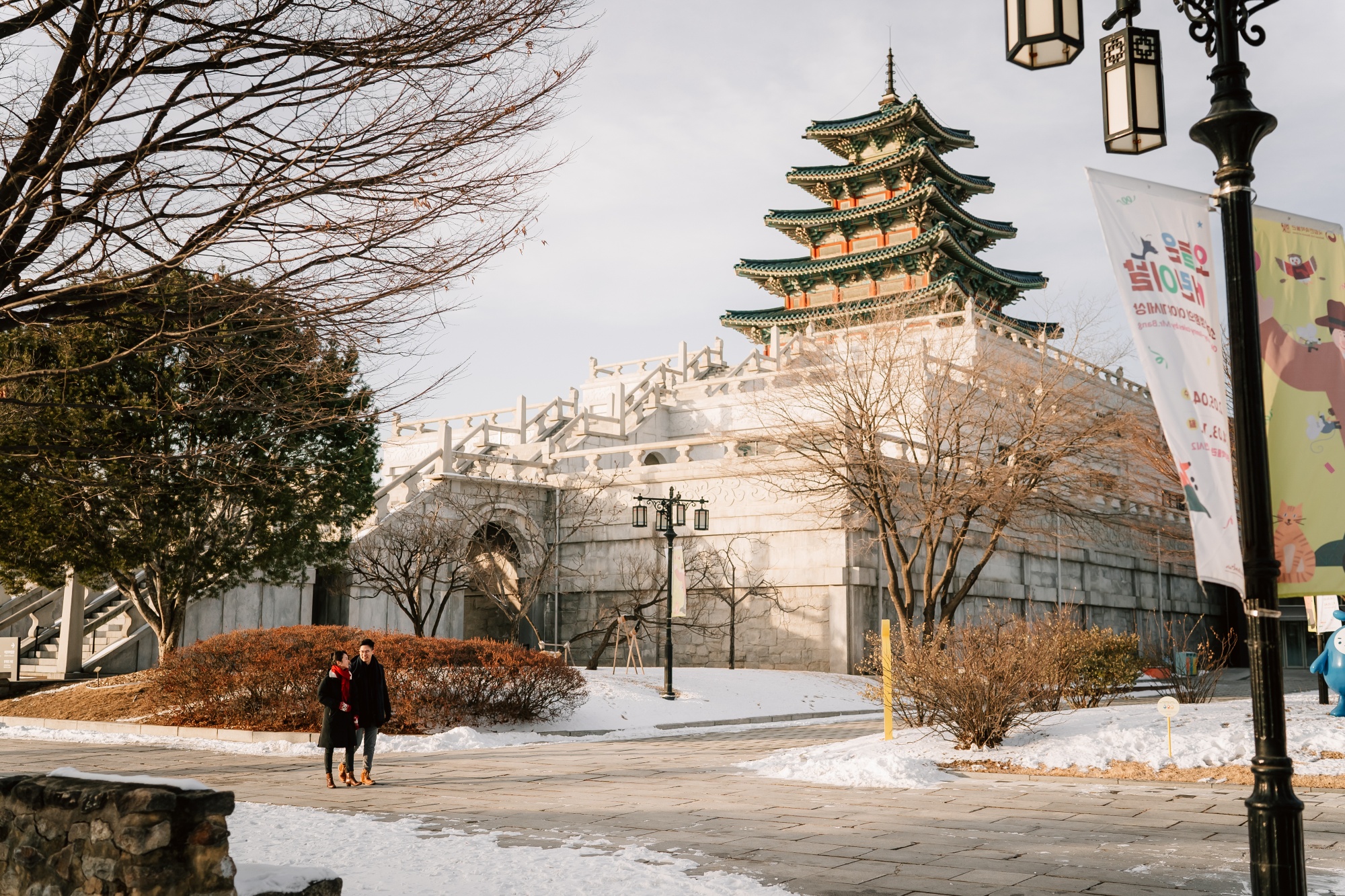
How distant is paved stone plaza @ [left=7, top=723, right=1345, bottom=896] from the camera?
693 cm

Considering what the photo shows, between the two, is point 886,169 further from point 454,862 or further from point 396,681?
point 454,862

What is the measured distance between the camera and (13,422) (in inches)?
613

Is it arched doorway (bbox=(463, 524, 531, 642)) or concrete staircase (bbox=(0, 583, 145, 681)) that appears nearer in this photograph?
concrete staircase (bbox=(0, 583, 145, 681))

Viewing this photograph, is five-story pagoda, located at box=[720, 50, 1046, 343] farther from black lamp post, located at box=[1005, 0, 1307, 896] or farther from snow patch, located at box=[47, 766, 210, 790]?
snow patch, located at box=[47, 766, 210, 790]

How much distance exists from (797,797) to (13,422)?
38.9 feet

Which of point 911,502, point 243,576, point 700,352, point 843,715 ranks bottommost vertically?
point 843,715

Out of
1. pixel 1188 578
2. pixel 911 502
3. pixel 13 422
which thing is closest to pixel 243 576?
pixel 13 422

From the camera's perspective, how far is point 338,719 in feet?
37.6

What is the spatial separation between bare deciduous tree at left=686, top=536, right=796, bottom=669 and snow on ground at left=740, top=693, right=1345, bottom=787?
1557 centimetres

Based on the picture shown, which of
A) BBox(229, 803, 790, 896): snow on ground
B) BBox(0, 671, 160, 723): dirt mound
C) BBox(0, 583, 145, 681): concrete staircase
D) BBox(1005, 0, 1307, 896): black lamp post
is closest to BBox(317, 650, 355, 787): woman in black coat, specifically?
BBox(229, 803, 790, 896): snow on ground

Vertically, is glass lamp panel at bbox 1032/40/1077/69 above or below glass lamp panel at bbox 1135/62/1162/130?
above

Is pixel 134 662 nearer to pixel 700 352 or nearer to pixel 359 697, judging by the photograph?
pixel 359 697

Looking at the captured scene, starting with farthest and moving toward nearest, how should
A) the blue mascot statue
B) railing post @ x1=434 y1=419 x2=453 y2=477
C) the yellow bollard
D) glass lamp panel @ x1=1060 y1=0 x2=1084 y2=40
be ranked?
railing post @ x1=434 y1=419 x2=453 y2=477
the yellow bollard
the blue mascot statue
glass lamp panel @ x1=1060 y1=0 x2=1084 y2=40

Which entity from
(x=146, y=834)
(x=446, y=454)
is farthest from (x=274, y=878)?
(x=446, y=454)
